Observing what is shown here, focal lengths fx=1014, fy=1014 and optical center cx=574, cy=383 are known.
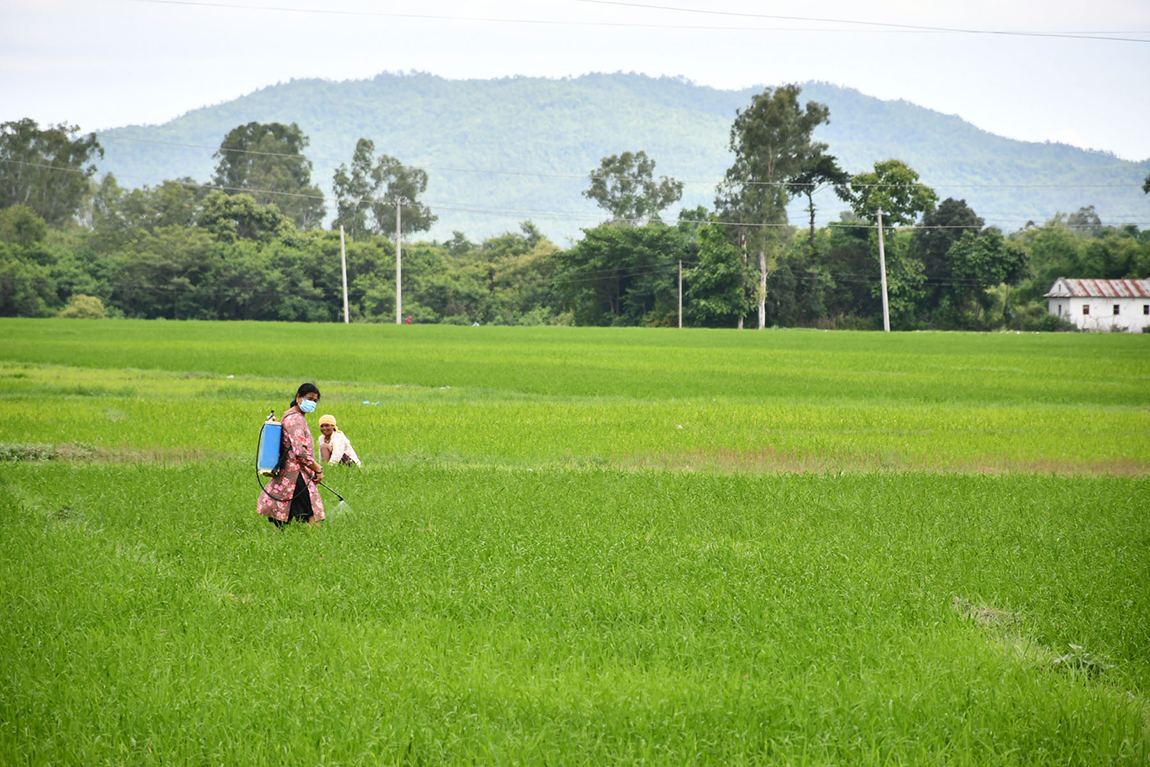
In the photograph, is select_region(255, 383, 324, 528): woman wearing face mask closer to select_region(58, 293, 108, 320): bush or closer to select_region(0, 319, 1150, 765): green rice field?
select_region(0, 319, 1150, 765): green rice field

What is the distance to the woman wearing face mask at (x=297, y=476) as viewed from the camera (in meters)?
8.62

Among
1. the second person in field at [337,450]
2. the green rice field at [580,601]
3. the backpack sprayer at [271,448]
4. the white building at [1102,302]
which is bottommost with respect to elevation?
the green rice field at [580,601]

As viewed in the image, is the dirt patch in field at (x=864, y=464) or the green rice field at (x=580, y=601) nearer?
the green rice field at (x=580, y=601)

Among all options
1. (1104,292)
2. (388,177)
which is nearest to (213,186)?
(388,177)

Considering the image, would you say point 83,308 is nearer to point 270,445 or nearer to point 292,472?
point 292,472

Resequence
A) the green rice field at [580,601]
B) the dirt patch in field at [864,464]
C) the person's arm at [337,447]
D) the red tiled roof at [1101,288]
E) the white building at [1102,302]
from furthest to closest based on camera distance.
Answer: the red tiled roof at [1101,288] < the white building at [1102,302] < the dirt patch in field at [864,464] < the person's arm at [337,447] < the green rice field at [580,601]

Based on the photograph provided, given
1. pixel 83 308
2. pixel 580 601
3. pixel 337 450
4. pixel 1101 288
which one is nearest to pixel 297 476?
pixel 580 601

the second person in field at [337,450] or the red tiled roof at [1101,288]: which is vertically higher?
the red tiled roof at [1101,288]

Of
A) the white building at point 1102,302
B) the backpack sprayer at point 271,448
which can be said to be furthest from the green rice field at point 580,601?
the white building at point 1102,302

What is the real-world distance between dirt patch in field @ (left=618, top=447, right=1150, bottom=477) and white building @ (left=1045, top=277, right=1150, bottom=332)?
267 feet

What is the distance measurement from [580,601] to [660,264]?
84.2m

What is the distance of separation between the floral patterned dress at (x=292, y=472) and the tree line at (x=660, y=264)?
71738 mm

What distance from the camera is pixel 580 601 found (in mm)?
6848

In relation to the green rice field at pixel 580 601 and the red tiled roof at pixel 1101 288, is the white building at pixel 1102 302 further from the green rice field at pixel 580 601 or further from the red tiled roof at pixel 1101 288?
the green rice field at pixel 580 601
